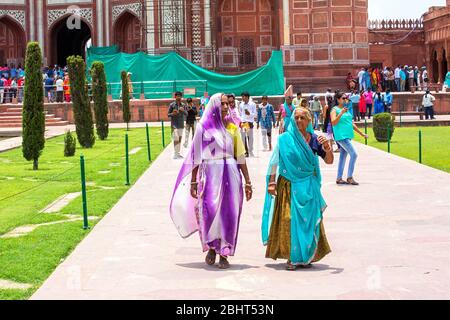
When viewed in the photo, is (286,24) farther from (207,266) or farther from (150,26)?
(207,266)

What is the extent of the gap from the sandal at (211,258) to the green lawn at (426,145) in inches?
351

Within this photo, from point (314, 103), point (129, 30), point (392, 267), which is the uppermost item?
point (129, 30)

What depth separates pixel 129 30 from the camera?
42.7m

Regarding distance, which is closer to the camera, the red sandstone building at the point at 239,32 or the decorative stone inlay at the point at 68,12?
the red sandstone building at the point at 239,32

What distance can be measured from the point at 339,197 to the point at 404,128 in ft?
60.7

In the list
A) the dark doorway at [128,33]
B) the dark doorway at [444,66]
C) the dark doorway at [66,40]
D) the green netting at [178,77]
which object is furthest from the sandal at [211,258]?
the dark doorway at [444,66]

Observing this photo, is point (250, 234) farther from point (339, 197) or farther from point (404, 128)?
point (404, 128)

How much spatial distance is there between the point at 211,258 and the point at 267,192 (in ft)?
2.47

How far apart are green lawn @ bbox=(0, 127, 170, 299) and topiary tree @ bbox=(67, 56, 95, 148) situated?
1.52 ft

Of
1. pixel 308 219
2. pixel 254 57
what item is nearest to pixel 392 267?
pixel 308 219

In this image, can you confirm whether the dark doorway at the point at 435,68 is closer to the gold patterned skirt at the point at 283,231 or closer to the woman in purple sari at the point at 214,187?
the woman in purple sari at the point at 214,187

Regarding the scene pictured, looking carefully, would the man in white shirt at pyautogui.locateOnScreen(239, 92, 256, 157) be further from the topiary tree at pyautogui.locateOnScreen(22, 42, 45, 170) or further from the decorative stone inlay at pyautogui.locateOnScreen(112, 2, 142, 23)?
the decorative stone inlay at pyautogui.locateOnScreen(112, 2, 142, 23)

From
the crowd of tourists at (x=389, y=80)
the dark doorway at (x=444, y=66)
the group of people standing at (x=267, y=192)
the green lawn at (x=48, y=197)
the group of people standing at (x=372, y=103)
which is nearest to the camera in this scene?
the group of people standing at (x=267, y=192)

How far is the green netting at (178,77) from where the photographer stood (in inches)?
1328
